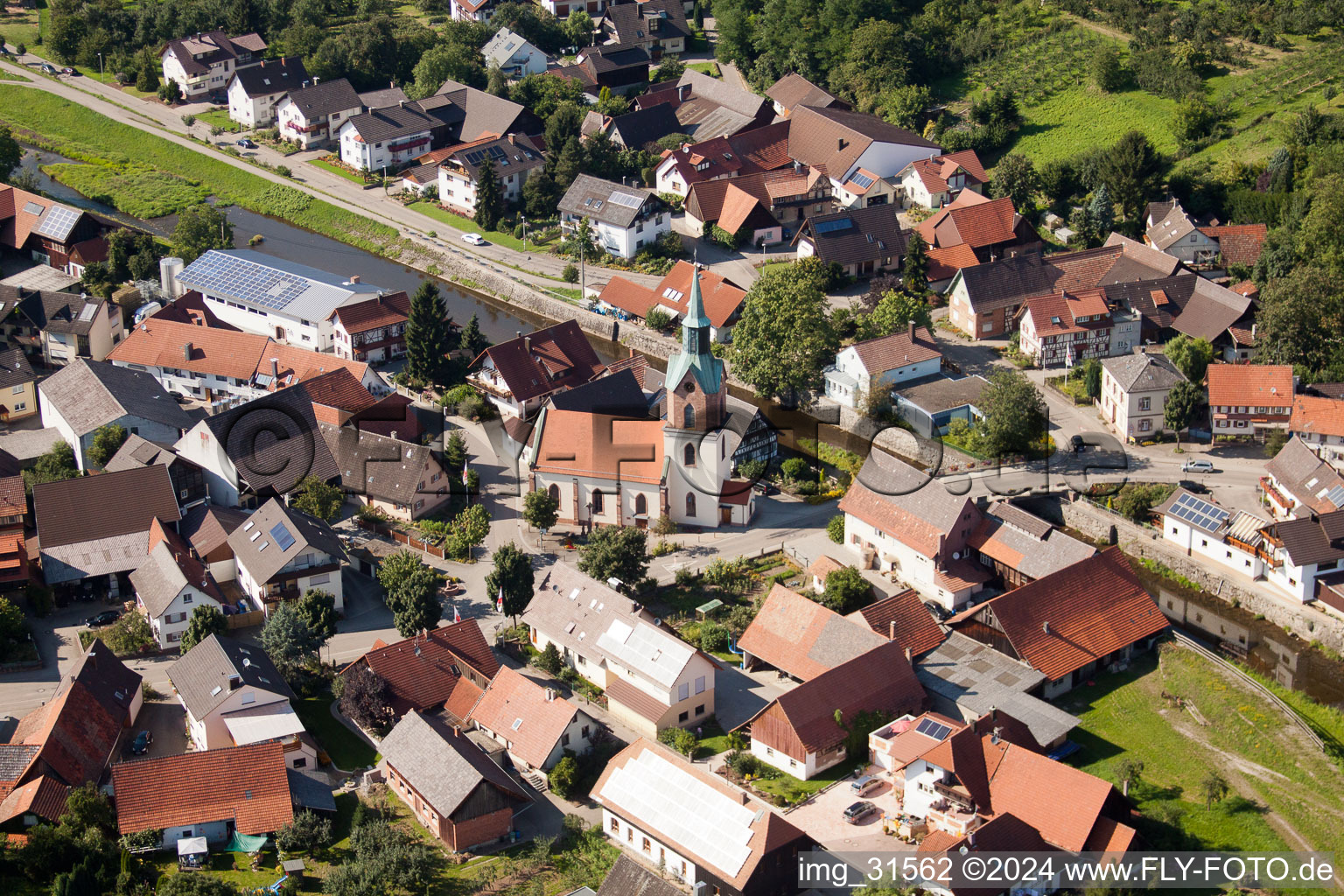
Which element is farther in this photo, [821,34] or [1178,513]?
A: [821,34]

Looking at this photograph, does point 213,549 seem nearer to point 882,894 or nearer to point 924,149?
point 882,894

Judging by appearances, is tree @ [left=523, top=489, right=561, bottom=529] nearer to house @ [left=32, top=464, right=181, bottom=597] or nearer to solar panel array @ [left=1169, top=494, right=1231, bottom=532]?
house @ [left=32, top=464, right=181, bottom=597]

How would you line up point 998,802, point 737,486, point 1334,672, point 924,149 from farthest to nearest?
1. point 924,149
2. point 737,486
3. point 1334,672
4. point 998,802

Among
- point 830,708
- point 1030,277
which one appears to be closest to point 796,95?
point 1030,277

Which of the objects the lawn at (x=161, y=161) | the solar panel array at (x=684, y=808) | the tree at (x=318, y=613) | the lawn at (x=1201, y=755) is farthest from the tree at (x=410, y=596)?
the lawn at (x=161, y=161)

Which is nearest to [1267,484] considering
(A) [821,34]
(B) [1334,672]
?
(B) [1334,672]

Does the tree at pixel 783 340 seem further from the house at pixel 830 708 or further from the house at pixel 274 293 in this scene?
the house at pixel 830 708

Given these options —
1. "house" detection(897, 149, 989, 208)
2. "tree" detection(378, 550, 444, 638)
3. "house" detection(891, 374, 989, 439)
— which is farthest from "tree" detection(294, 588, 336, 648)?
"house" detection(897, 149, 989, 208)

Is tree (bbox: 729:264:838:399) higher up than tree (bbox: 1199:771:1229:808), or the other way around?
tree (bbox: 729:264:838:399)
